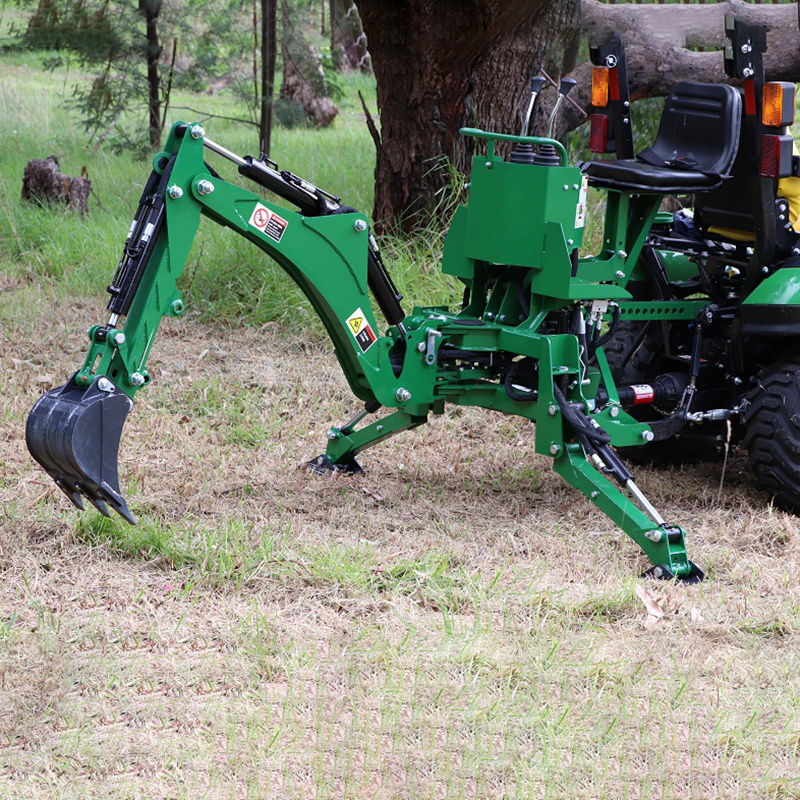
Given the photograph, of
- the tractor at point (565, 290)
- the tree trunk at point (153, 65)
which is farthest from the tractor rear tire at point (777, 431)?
the tree trunk at point (153, 65)

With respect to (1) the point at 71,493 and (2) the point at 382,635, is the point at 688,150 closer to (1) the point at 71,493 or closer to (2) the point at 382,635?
(2) the point at 382,635

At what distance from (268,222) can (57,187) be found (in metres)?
5.16

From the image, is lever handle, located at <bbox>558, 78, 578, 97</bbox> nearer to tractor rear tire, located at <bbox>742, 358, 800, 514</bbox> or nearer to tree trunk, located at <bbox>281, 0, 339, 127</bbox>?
tractor rear tire, located at <bbox>742, 358, 800, 514</bbox>

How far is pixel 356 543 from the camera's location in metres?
4.08

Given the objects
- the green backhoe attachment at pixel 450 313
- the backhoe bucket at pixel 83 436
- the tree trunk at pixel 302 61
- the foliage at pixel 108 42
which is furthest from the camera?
the tree trunk at pixel 302 61

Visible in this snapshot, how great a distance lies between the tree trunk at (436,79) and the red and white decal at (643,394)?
108 inches

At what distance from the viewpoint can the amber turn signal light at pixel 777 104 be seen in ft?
13.3

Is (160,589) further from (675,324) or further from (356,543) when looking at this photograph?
(675,324)

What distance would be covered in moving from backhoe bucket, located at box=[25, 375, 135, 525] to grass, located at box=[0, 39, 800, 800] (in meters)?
0.35

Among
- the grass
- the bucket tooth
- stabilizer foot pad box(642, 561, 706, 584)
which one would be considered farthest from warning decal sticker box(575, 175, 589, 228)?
the bucket tooth

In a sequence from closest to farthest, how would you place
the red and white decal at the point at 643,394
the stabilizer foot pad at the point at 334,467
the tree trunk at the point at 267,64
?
the red and white decal at the point at 643,394
the stabilizer foot pad at the point at 334,467
the tree trunk at the point at 267,64

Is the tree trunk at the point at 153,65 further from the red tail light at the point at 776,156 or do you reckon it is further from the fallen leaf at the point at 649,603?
the fallen leaf at the point at 649,603

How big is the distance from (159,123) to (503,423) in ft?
19.8

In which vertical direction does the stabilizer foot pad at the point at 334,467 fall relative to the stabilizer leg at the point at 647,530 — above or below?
below
